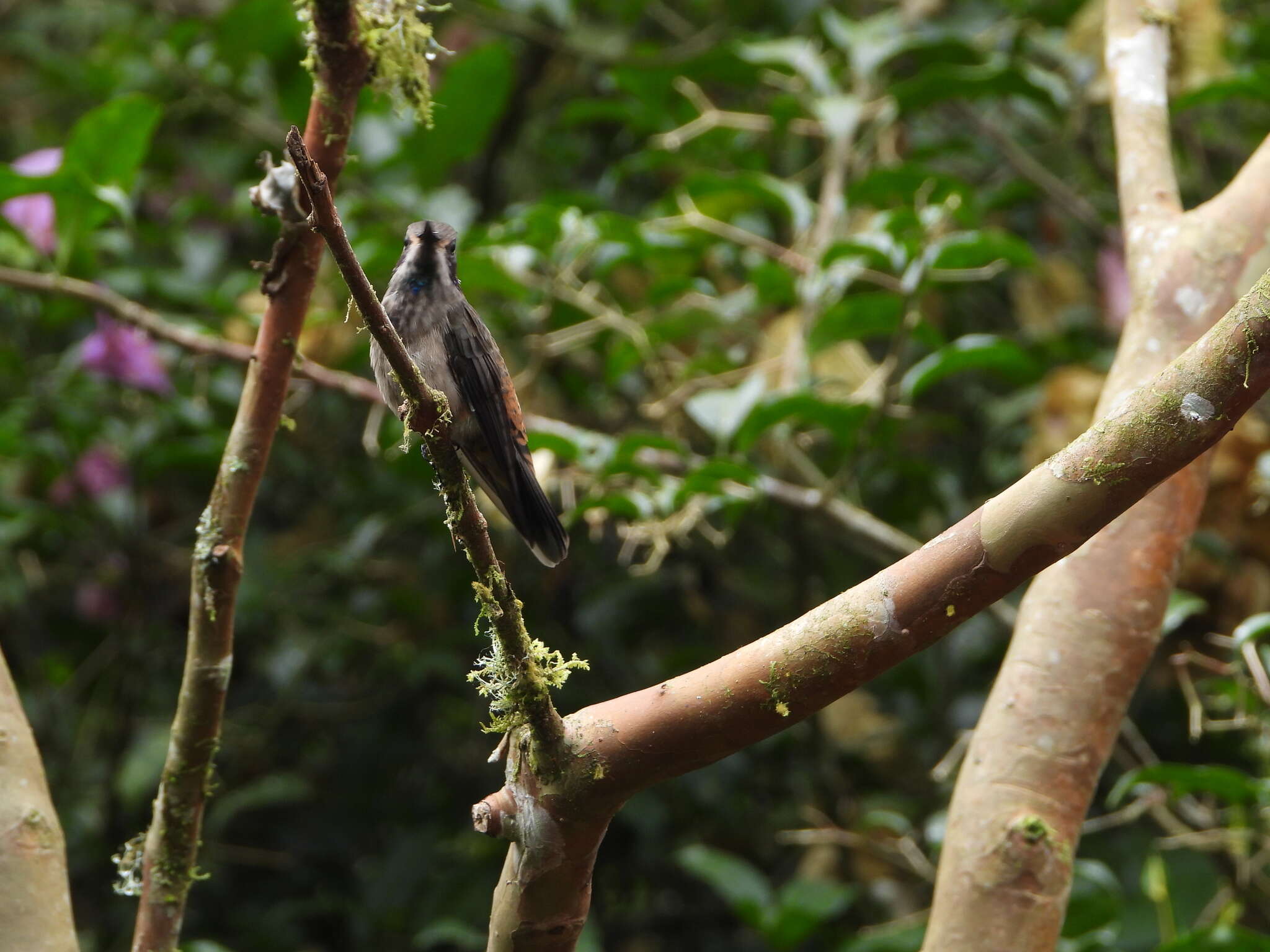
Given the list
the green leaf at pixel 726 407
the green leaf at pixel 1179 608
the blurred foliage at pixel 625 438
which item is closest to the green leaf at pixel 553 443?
the blurred foliage at pixel 625 438

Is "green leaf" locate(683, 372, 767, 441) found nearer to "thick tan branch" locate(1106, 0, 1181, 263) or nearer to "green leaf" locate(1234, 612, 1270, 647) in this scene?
"thick tan branch" locate(1106, 0, 1181, 263)

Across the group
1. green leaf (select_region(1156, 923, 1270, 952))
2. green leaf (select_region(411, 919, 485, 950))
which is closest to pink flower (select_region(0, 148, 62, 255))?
green leaf (select_region(411, 919, 485, 950))

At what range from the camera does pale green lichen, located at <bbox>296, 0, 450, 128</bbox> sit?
1444 mm

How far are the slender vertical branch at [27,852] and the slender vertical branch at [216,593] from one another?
0.12 metres

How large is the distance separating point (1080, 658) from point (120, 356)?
7.63 ft

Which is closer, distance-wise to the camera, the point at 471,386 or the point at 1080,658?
the point at 1080,658

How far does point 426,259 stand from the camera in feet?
6.68

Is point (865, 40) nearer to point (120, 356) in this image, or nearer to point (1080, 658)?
point (1080, 658)

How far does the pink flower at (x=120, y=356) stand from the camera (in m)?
2.99

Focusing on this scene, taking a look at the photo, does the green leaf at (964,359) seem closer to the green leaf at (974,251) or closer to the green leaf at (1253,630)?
the green leaf at (974,251)

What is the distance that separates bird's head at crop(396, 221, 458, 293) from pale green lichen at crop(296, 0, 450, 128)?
49cm

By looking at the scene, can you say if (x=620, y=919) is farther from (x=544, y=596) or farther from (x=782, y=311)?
(x=782, y=311)

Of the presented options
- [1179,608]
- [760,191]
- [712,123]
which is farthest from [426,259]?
[1179,608]

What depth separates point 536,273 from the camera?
111 inches
